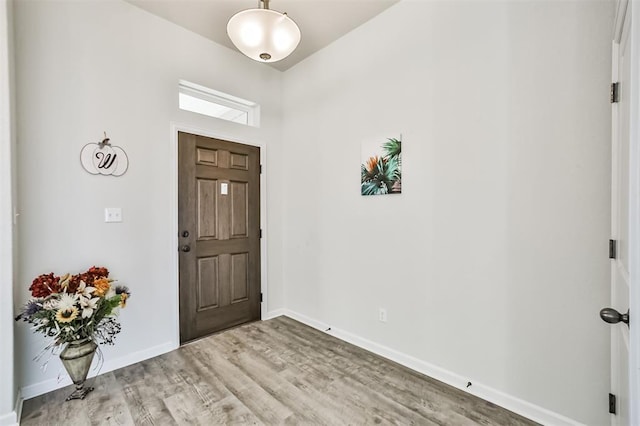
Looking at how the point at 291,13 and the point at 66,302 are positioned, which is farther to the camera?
the point at 291,13

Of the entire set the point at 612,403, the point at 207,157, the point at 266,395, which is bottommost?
the point at 266,395

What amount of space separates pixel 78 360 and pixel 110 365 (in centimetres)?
46

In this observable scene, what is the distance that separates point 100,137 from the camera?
7.77 feet

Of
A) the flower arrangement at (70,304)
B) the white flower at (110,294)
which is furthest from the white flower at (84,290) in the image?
the white flower at (110,294)

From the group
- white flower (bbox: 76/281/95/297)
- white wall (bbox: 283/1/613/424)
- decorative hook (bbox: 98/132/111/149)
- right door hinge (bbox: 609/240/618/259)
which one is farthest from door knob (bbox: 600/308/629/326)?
decorative hook (bbox: 98/132/111/149)

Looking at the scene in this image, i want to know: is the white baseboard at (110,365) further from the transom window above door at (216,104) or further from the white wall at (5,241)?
the transom window above door at (216,104)

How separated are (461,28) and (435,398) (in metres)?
2.60

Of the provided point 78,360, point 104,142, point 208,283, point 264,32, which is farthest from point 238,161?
point 78,360

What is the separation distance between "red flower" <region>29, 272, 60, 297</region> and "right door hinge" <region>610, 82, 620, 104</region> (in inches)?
135

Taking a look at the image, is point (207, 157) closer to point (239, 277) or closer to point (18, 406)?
point (239, 277)

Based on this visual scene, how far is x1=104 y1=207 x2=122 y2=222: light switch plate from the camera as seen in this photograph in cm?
239

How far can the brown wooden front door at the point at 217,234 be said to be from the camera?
9.32 feet

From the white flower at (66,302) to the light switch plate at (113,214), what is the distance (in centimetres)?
69

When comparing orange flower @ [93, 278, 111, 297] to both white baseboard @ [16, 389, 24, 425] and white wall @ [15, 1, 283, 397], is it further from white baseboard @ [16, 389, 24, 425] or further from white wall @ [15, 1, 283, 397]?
white baseboard @ [16, 389, 24, 425]
